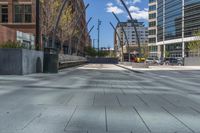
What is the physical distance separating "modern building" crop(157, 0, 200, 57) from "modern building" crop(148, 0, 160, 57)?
5.02 meters

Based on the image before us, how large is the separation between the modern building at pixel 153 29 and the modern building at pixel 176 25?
5023 millimetres

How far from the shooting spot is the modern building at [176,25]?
11050 centimetres

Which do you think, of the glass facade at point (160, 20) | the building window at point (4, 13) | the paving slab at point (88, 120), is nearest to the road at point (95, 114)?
the paving slab at point (88, 120)

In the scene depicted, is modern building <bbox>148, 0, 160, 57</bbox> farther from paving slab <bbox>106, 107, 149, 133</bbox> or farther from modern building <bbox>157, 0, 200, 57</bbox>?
paving slab <bbox>106, 107, 149, 133</bbox>

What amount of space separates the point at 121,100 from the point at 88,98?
107 centimetres

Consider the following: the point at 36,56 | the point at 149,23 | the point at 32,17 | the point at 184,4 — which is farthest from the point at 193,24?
the point at 36,56

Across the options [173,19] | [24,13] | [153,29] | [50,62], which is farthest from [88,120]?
[153,29]

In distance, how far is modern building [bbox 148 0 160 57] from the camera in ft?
494

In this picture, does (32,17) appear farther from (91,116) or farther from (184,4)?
(184,4)

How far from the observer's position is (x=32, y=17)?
185 feet

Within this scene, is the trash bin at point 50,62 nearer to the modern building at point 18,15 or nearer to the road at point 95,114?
the road at point 95,114

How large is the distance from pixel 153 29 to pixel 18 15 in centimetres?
10147

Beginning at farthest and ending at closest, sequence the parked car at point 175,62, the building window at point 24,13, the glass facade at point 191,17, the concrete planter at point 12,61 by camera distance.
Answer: the glass facade at point 191,17 → the parked car at point 175,62 → the building window at point 24,13 → the concrete planter at point 12,61

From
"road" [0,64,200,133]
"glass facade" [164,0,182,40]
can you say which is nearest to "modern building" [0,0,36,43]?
"road" [0,64,200,133]
